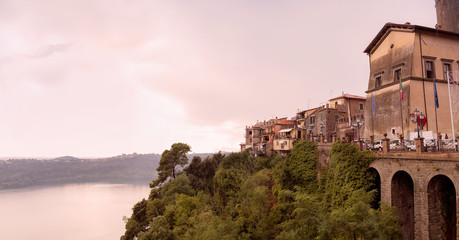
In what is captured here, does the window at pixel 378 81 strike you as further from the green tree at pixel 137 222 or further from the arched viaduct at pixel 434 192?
the green tree at pixel 137 222

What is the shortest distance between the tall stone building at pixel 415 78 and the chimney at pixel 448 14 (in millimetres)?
17050

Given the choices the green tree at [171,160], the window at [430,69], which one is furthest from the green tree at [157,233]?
the window at [430,69]

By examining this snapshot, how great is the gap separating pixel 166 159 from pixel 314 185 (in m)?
37.4

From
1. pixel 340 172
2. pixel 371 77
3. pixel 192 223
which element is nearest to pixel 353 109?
pixel 371 77

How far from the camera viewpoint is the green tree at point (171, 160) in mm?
57650

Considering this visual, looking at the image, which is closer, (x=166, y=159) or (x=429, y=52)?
(x=429, y=52)

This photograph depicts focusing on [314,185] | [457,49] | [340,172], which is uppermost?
[457,49]

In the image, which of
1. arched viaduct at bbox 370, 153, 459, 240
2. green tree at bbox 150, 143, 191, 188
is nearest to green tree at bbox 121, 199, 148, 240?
green tree at bbox 150, 143, 191, 188

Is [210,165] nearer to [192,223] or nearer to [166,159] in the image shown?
[166,159]

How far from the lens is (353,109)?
52.3m

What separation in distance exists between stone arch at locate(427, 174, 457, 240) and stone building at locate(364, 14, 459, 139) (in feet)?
31.4

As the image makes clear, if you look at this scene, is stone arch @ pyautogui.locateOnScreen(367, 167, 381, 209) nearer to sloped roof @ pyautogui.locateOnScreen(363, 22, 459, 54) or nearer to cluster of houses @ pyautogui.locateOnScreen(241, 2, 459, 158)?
cluster of houses @ pyautogui.locateOnScreen(241, 2, 459, 158)

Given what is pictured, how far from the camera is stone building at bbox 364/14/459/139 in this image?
85.2ft

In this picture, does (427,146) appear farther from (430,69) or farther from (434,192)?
(430,69)
